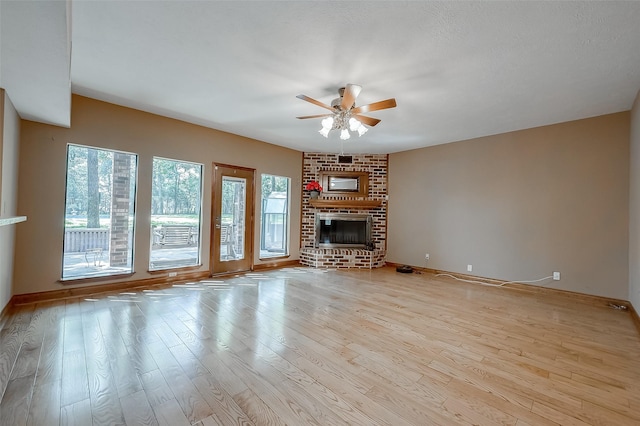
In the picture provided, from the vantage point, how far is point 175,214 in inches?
180

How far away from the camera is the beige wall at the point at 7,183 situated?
8.66ft

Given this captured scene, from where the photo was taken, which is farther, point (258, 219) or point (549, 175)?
point (258, 219)

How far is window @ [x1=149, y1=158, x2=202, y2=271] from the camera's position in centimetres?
434

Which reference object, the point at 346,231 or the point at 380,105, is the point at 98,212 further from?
the point at 346,231

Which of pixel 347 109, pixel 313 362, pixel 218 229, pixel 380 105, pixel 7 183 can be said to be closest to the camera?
pixel 313 362

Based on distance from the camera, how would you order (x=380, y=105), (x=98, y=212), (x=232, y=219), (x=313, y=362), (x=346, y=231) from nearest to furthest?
(x=313, y=362), (x=380, y=105), (x=98, y=212), (x=232, y=219), (x=346, y=231)

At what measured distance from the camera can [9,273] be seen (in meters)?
3.05

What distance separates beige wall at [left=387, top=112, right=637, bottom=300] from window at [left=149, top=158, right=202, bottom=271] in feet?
14.4

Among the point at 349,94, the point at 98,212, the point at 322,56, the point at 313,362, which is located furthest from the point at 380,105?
the point at 98,212

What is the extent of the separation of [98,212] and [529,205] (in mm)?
6674

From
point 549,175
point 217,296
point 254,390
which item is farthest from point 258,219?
point 549,175

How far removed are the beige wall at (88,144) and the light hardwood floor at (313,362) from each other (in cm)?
60

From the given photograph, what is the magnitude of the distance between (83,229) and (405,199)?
19.1ft

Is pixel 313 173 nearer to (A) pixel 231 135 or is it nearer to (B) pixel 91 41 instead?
(A) pixel 231 135
